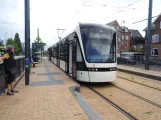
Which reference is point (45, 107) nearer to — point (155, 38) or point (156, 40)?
point (156, 40)

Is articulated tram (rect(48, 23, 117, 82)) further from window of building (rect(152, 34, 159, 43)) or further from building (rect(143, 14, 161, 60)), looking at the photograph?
window of building (rect(152, 34, 159, 43))

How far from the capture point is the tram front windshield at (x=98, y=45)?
8.95 metres

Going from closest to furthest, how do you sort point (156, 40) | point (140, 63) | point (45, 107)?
point (45, 107) < point (140, 63) < point (156, 40)

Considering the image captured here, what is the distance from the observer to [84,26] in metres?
9.23

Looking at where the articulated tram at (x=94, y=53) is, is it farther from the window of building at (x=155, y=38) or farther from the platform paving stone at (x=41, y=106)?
the window of building at (x=155, y=38)

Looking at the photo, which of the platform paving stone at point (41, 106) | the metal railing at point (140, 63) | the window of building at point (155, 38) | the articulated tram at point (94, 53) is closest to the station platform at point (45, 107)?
the platform paving stone at point (41, 106)

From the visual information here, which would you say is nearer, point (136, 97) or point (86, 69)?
point (136, 97)

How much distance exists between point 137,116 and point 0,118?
3.82 metres

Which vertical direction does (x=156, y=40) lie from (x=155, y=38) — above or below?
below

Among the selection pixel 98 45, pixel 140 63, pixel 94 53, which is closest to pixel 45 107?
pixel 94 53

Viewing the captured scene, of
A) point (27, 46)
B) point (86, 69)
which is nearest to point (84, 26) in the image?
point (86, 69)

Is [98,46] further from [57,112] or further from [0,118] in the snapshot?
[0,118]

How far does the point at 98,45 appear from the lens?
9.09 m

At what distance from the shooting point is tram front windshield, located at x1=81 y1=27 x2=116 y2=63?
29.3 ft
